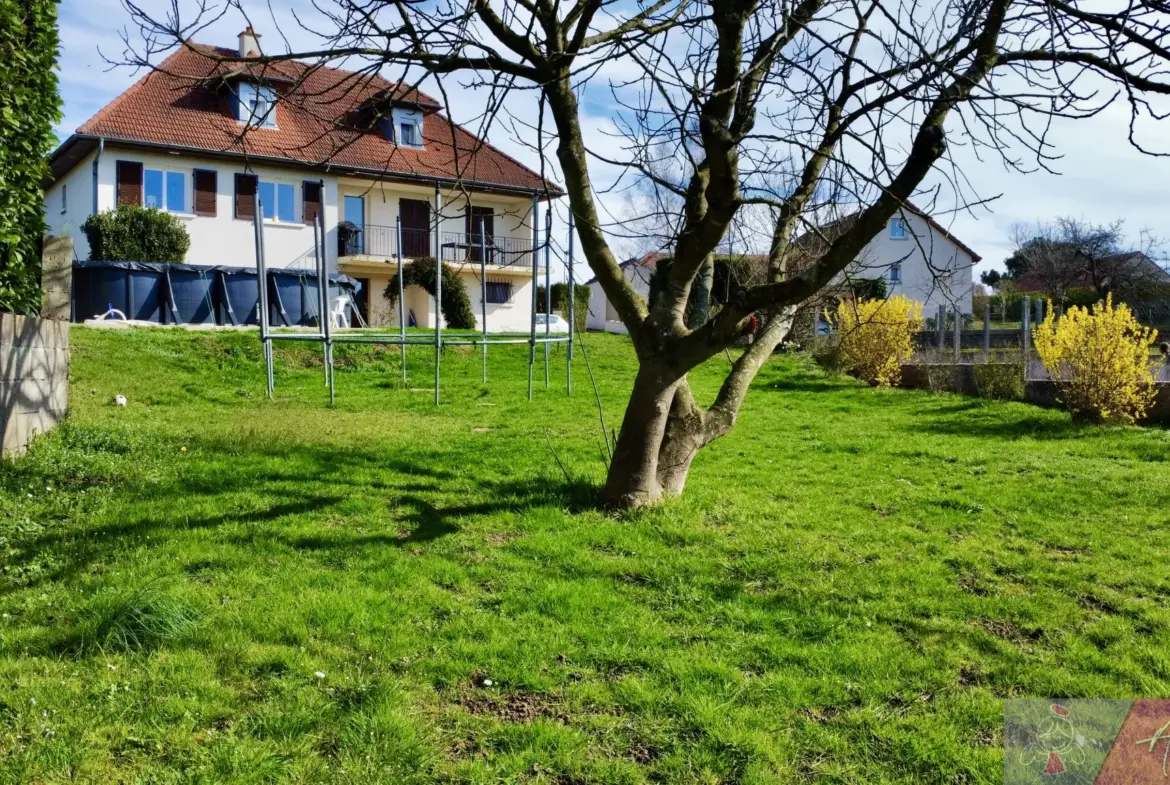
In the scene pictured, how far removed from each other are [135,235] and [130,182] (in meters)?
2.49

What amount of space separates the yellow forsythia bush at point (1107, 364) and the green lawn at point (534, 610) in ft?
9.35

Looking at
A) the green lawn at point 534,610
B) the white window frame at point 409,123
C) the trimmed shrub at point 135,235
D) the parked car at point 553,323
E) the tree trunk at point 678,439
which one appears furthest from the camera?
the white window frame at point 409,123

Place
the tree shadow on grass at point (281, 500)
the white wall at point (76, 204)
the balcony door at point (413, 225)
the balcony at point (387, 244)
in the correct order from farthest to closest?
1. the balcony door at point (413, 225)
2. the balcony at point (387, 244)
3. the white wall at point (76, 204)
4. the tree shadow on grass at point (281, 500)

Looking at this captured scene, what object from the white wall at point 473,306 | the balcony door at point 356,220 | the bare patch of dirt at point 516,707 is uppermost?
the balcony door at point 356,220

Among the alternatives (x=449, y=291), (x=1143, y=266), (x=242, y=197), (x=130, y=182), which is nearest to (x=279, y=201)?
(x=242, y=197)

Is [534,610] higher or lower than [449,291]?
lower

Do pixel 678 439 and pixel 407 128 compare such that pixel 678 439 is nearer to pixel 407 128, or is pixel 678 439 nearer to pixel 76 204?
pixel 407 128

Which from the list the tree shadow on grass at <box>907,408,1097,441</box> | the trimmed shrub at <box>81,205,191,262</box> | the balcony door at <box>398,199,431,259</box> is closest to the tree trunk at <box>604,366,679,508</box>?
the tree shadow on grass at <box>907,408,1097,441</box>

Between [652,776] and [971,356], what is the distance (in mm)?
15406

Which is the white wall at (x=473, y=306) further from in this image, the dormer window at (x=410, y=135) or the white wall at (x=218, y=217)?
the dormer window at (x=410, y=135)

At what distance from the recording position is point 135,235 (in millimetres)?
20859

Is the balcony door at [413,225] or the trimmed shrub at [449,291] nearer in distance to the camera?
the trimmed shrub at [449,291]

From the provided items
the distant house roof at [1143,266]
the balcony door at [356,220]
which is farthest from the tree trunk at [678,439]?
the distant house roof at [1143,266]

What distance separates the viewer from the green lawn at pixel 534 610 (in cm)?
265
